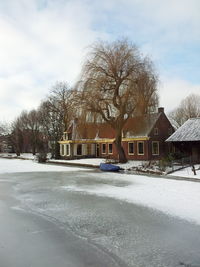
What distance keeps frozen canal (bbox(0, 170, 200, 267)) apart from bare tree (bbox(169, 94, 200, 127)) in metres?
45.0

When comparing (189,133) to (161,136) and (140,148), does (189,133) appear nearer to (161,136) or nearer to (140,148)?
(161,136)

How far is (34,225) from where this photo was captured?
812 cm

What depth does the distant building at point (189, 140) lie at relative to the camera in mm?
26797

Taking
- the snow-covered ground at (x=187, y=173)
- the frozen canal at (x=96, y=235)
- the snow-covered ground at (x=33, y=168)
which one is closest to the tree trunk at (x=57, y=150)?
the snow-covered ground at (x=33, y=168)

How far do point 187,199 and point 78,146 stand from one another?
103 feet

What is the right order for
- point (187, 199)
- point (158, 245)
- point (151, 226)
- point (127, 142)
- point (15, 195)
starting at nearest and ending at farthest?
point (158, 245)
point (151, 226)
point (187, 199)
point (15, 195)
point (127, 142)

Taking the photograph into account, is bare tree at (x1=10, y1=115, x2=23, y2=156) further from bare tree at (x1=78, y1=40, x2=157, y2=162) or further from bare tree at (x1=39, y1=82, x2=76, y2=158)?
bare tree at (x1=78, y1=40, x2=157, y2=162)

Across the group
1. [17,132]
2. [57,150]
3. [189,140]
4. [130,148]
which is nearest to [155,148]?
[130,148]

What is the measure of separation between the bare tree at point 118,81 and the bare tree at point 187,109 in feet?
85.4

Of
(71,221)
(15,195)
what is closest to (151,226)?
(71,221)

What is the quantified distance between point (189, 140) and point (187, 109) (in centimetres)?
2991

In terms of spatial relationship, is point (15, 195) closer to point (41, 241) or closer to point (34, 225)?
point (34, 225)

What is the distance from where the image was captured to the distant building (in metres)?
26.8

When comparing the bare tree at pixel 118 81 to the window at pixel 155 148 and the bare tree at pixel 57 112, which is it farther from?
the bare tree at pixel 57 112
